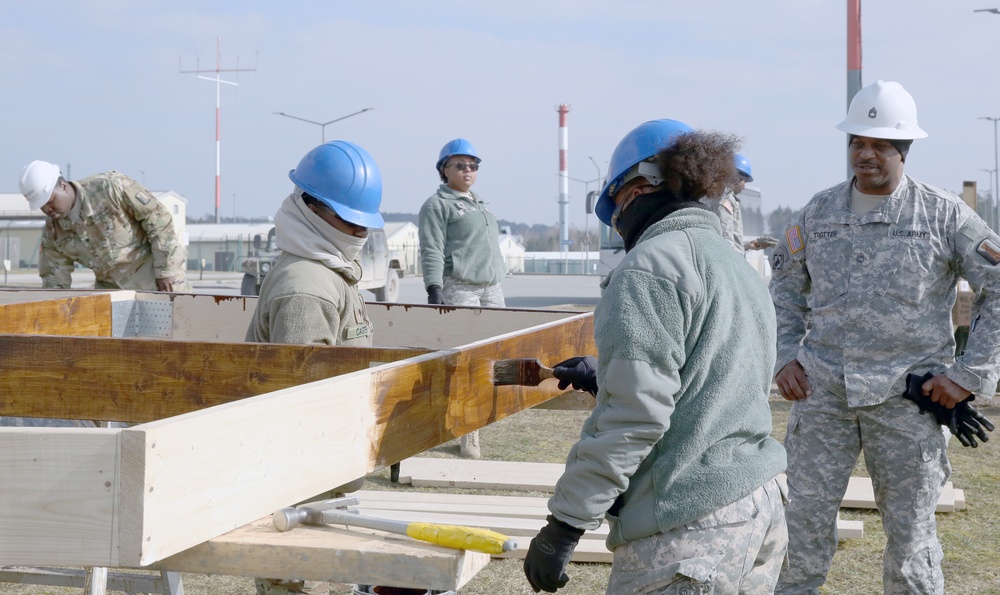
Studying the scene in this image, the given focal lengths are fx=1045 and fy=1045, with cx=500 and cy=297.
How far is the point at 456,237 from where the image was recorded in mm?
7324

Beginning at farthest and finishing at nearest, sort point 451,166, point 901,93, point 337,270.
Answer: point 451,166
point 901,93
point 337,270

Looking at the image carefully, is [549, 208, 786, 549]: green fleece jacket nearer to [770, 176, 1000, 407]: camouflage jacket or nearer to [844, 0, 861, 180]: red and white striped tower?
[770, 176, 1000, 407]: camouflage jacket

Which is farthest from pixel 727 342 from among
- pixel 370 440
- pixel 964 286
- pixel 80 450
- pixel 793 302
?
pixel 964 286

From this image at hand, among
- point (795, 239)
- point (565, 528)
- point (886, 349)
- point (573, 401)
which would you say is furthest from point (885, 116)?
point (565, 528)

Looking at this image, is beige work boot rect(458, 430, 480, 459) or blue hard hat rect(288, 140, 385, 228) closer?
blue hard hat rect(288, 140, 385, 228)

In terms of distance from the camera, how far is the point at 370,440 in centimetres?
255

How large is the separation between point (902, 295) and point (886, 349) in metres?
0.20

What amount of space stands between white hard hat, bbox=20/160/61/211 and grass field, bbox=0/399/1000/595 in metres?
2.71

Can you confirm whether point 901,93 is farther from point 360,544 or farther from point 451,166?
point 451,166

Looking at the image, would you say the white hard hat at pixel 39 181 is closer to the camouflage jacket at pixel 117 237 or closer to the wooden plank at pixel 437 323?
the camouflage jacket at pixel 117 237

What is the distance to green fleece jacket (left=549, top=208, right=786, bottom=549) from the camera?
7.26 feet

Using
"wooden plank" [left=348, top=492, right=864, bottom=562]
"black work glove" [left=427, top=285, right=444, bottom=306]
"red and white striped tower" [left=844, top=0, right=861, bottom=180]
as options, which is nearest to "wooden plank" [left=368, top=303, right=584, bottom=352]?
"wooden plank" [left=348, top=492, right=864, bottom=562]

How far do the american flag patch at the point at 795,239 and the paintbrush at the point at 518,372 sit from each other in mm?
1478

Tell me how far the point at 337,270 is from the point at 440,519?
1868mm
